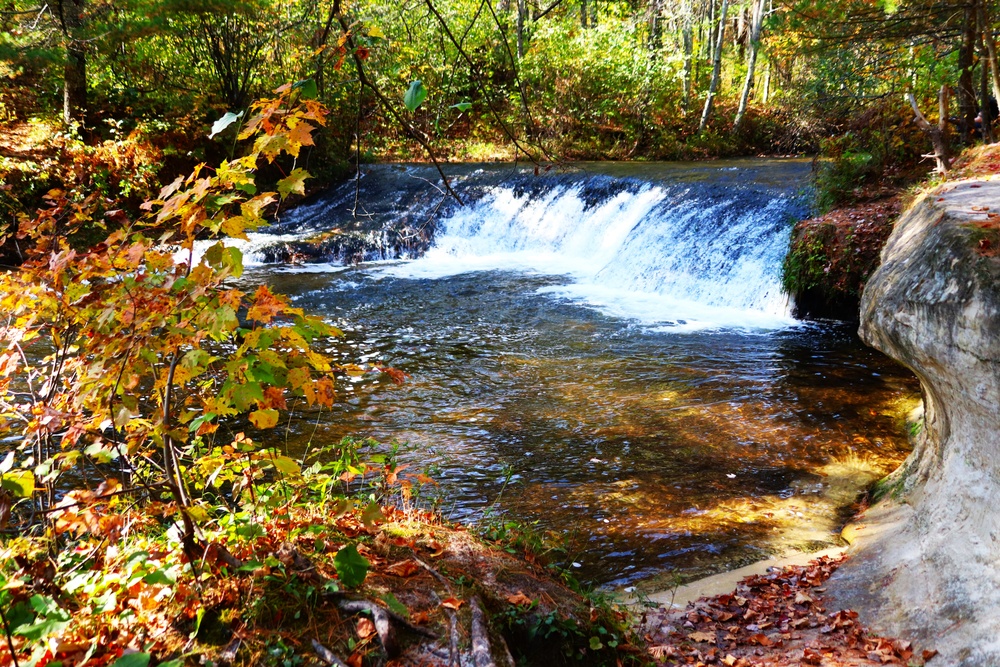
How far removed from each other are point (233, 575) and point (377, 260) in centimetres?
1269

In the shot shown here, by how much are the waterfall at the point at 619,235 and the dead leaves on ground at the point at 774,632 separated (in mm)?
5910

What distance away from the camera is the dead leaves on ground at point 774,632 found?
3064 millimetres

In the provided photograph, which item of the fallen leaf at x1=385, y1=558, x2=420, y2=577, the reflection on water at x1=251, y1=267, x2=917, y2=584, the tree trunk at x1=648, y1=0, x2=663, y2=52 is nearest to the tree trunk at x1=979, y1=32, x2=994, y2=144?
the reflection on water at x1=251, y1=267, x2=917, y2=584

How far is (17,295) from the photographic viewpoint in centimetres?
271

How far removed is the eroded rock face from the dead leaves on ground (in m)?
0.13

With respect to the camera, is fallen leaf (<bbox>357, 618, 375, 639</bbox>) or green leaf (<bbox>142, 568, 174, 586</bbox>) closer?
green leaf (<bbox>142, 568, 174, 586</bbox>)

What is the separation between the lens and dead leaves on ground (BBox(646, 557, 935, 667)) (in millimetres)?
3064

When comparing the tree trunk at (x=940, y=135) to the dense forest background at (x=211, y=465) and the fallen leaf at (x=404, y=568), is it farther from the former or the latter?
the fallen leaf at (x=404, y=568)

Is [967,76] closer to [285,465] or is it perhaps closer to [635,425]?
[635,425]

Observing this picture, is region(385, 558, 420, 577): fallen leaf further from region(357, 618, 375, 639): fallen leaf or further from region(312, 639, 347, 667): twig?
region(312, 639, 347, 667): twig

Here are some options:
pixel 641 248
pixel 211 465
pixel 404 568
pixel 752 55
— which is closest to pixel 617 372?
pixel 641 248

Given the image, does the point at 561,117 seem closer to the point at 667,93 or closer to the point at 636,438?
the point at 667,93

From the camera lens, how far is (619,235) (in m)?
13.1

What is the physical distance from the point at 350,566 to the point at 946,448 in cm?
342
